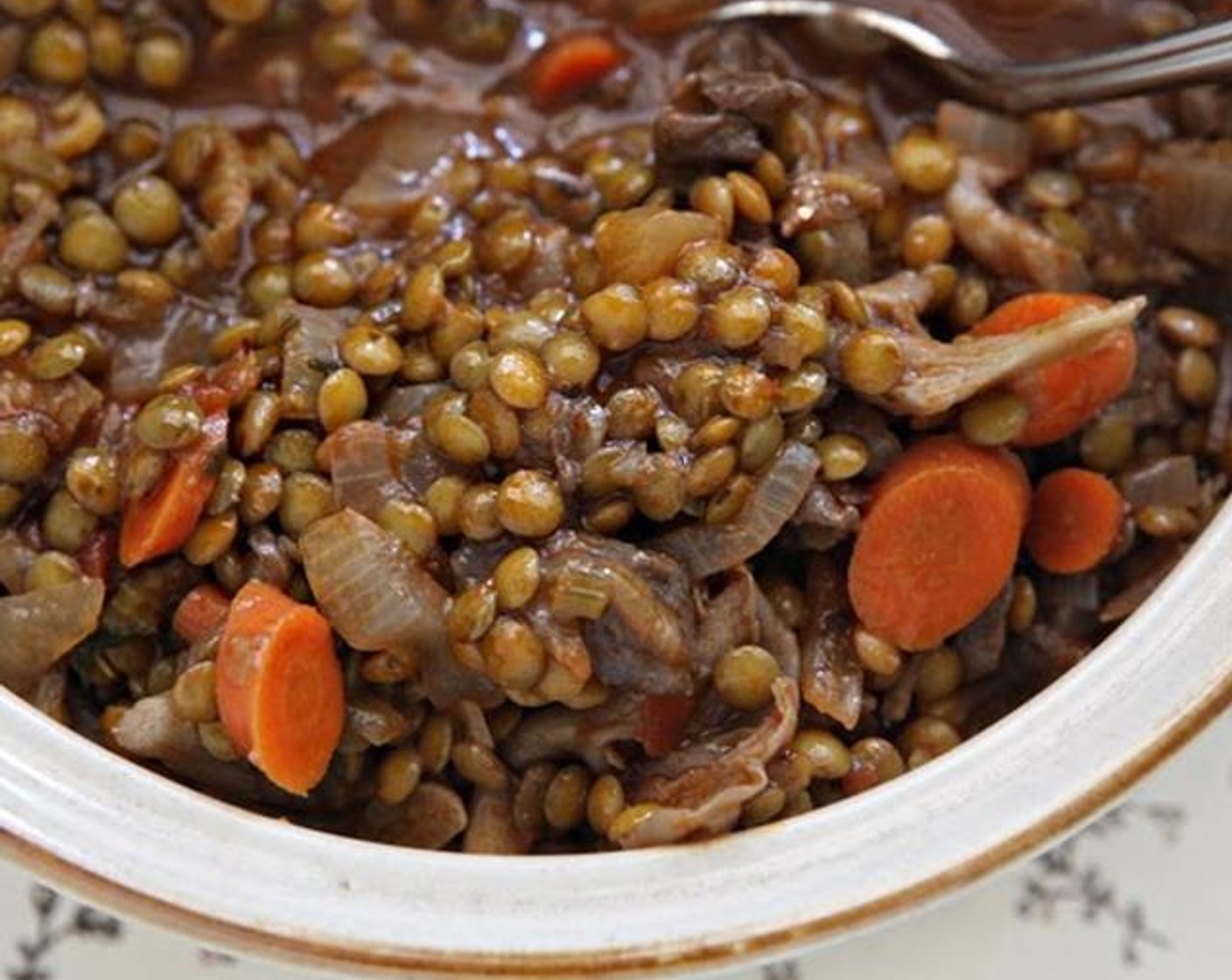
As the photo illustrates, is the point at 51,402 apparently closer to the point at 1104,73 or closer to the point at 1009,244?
the point at 1009,244

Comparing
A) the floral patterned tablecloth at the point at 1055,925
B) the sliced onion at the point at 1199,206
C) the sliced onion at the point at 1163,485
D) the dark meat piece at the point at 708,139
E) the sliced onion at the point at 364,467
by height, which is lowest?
the floral patterned tablecloth at the point at 1055,925

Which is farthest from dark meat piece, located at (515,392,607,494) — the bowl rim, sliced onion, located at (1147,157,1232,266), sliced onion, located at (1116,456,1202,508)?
sliced onion, located at (1147,157,1232,266)

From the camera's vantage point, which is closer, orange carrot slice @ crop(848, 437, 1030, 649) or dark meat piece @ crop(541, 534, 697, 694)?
dark meat piece @ crop(541, 534, 697, 694)

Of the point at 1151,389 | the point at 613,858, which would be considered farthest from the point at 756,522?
the point at 1151,389

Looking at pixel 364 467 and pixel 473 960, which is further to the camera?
pixel 364 467

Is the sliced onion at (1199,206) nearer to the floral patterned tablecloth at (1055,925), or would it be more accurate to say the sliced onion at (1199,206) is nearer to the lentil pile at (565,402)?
the lentil pile at (565,402)

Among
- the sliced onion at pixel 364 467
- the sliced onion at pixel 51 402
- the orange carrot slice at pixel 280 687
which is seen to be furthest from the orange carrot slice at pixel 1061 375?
the sliced onion at pixel 51 402

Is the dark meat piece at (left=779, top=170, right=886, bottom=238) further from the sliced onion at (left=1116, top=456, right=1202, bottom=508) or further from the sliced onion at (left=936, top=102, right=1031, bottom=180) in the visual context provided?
the sliced onion at (left=1116, top=456, right=1202, bottom=508)
